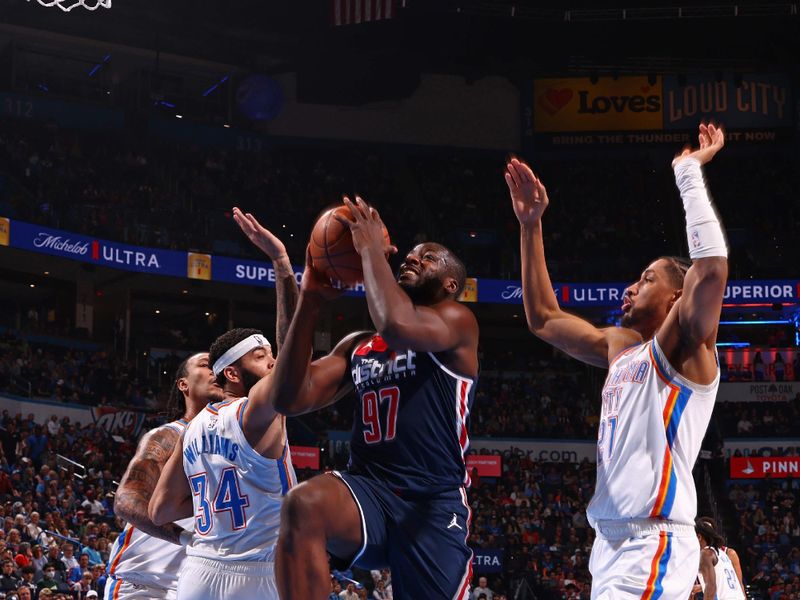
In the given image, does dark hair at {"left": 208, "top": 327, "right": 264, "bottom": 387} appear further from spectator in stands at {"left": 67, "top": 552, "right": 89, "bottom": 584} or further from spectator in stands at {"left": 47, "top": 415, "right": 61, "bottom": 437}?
spectator in stands at {"left": 47, "top": 415, "right": 61, "bottom": 437}

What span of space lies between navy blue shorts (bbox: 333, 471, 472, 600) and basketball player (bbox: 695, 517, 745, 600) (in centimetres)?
476

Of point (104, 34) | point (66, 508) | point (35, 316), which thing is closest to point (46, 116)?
point (104, 34)

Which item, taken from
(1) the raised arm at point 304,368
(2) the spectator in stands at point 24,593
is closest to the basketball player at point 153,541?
(1) the raised arm at point 304,368

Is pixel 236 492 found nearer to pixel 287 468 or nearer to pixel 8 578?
pixel 287 468

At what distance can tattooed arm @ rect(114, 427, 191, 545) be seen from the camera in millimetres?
5582

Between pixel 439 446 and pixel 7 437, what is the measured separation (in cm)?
1787

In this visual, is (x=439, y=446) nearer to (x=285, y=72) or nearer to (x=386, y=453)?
(x=386, y=453)

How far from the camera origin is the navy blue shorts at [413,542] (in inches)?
167

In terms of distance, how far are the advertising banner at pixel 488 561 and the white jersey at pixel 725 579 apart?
14239mm

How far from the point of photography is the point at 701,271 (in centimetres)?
430

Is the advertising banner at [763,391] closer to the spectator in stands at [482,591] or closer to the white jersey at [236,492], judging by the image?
the spectator in stands at [482,591]

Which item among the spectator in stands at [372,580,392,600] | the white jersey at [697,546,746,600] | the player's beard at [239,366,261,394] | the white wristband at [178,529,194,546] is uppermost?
the player's beard at [239,366,261,394]

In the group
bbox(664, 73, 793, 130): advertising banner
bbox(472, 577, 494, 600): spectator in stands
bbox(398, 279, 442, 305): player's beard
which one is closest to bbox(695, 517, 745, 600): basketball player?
bbox(398, 279, 442, 305): player's beard

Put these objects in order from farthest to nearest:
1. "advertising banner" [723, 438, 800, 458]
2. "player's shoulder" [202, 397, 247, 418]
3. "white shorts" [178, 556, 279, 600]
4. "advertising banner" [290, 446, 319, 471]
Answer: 1. "advertising banner" [723, 438, 800, 458]
2. "advertising banner" [290, 446, 319, 471]
3. "player's shoulder" [202, 397, 247, 418]
4. "white shorts" [178, 556, 279, 600]
